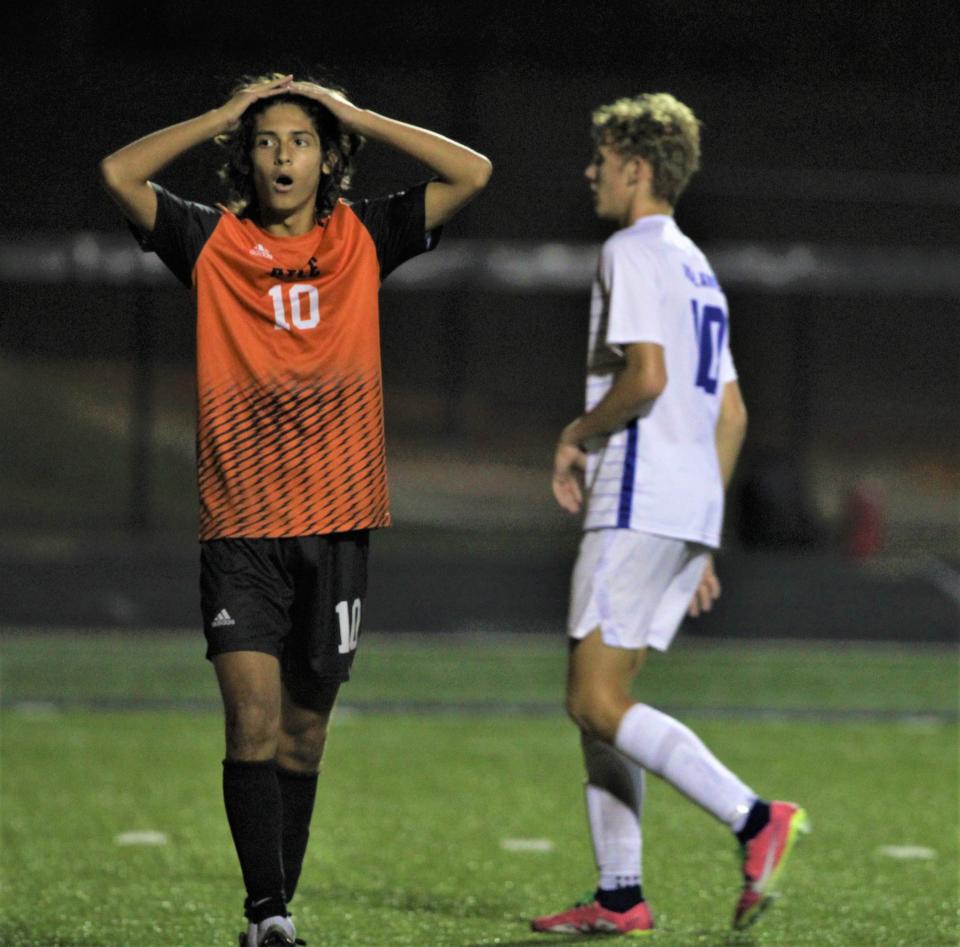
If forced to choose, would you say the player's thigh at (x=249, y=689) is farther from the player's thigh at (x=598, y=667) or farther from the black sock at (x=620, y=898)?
the black sock at (x=620, y=898)

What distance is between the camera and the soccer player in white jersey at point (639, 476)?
158 inches

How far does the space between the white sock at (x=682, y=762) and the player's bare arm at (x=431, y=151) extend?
1.14 meters

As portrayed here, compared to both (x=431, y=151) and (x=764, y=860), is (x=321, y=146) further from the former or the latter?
(x=764, y=860)

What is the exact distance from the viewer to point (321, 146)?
12.3 ft

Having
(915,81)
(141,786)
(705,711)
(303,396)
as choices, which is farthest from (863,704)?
(915,81)

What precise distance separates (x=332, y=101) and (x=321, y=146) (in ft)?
0.45

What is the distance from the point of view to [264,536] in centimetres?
360

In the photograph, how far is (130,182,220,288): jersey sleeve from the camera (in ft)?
12.0

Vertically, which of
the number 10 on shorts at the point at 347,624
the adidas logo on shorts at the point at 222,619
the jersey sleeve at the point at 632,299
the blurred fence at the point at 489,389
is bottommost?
the blurred fence at the point at 489,389

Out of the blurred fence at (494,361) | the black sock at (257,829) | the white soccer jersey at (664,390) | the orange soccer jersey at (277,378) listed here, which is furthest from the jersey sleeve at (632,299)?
the blurred fence at (494,361)

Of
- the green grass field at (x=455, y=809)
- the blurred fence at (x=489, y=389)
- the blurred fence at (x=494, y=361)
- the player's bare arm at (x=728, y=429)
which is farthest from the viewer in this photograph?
the blurred fence at (x=494, y=361)

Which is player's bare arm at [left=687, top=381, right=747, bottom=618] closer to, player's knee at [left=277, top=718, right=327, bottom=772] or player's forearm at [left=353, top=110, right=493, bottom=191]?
player's forearm at [left=353, top=110, right=493, bottom=191]

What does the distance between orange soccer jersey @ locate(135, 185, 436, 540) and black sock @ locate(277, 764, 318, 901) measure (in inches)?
23.1

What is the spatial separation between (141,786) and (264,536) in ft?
11.0
